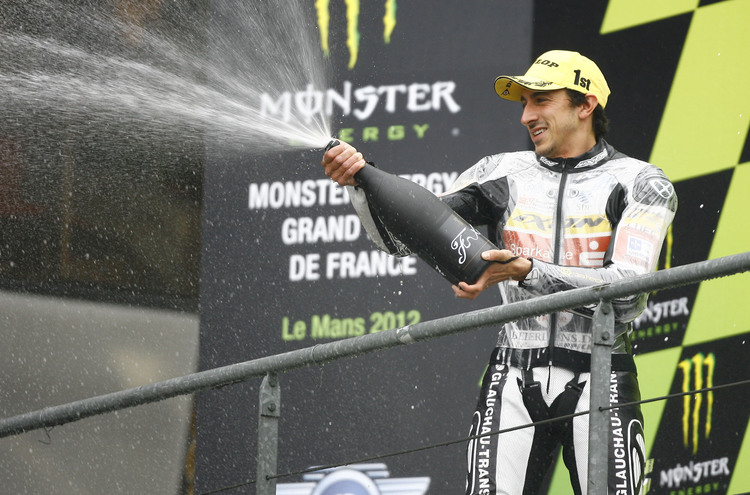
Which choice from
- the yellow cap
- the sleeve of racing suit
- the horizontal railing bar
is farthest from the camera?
the yellow cap

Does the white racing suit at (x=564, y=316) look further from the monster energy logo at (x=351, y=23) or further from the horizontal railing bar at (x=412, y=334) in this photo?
the monster energy logo at (x=351, y=23)

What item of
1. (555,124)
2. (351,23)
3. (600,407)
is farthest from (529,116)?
(351,23)

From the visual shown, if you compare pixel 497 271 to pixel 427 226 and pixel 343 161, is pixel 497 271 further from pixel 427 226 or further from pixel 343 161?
pixel 343 161

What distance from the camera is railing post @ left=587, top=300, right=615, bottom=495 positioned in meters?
3.21

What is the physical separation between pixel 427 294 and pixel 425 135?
26.8 inches

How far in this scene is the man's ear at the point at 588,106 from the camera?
13.2 ft

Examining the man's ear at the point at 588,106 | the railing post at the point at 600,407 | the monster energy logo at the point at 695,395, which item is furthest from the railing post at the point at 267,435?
the monster energy logo at the point at 695,395

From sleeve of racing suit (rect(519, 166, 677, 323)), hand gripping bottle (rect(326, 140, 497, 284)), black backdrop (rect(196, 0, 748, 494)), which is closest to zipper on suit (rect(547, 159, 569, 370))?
sleeve of racing suit (rect(519, 166, 677, 323))

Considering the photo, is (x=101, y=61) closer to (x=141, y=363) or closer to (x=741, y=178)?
(x=141, y=363)

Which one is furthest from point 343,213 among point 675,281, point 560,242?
point 675,281

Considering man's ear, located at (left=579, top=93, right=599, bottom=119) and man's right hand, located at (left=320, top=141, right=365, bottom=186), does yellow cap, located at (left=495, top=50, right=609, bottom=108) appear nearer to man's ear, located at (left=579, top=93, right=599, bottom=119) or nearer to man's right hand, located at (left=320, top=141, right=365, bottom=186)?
man's ear, located at (left=579, top=93, right=599, bottom=119)

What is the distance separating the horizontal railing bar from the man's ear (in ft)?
2.90

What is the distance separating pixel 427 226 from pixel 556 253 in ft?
1.24

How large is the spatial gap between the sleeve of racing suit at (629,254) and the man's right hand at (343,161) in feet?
1.85
